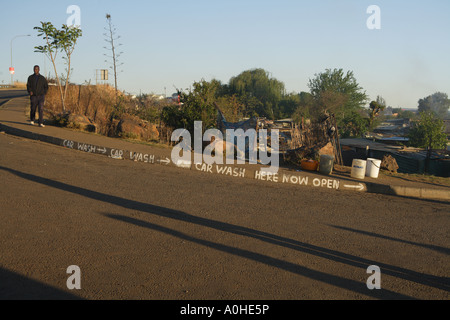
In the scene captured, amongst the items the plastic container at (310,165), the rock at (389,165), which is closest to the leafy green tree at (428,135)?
the rock at (389,165)

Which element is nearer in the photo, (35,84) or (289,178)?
(289,178)

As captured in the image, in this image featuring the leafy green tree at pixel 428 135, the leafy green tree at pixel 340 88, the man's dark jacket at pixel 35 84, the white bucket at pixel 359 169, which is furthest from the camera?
the leafy green tree at pixel 340 88

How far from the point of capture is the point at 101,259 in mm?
4215

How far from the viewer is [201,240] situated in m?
5.02

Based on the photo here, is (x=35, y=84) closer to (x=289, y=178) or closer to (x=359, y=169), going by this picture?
(x=289, y=178)

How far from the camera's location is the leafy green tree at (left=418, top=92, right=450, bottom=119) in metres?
158

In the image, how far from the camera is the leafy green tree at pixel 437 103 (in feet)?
520

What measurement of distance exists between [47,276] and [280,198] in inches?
200

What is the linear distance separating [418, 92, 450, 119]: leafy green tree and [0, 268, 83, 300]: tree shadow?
Answer: 171 m

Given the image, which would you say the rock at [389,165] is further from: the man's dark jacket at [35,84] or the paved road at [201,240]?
the man's dark jacket at [35,84]

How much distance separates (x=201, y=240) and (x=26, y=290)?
2147mm

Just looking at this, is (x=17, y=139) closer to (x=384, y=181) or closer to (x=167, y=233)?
(x=167, y=233)

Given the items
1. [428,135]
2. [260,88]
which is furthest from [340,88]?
[428,135]

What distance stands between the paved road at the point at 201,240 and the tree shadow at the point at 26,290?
16 millimetres
